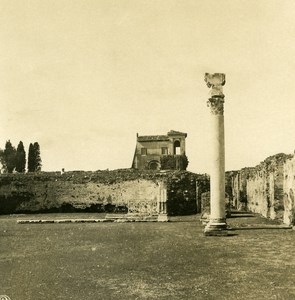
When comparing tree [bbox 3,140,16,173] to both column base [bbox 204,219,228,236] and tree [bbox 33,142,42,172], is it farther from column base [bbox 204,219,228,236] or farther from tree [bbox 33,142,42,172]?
column base [bbox 204,219,228,236]

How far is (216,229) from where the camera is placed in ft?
39.8

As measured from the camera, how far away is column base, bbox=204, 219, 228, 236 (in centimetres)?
1205

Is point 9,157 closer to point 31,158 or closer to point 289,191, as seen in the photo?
point 31,158

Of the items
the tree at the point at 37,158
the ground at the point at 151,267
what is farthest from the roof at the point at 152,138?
the ground at the point at 151,267

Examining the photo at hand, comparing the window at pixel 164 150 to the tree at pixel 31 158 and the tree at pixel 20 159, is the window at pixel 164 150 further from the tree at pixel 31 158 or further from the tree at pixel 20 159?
the tree at pixel 20 159

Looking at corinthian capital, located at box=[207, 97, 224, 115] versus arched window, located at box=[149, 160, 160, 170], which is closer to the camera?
corinthian capital, located at box=[207, 97, 224, 115]

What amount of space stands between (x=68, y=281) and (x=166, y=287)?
1.50m

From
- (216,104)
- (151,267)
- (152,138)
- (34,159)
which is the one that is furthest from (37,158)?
(151,267)

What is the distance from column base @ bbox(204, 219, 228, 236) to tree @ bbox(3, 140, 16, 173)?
41.9 meters

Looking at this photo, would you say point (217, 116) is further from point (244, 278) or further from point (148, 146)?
point (148, 146)

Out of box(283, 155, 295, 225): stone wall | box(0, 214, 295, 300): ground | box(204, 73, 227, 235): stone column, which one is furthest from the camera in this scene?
box(283, 155, 295, 225): stone wall

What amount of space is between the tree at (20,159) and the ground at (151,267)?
39.8 m

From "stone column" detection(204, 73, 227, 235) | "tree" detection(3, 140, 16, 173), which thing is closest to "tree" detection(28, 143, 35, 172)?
"tree" detection(3, 140, 16, 173)

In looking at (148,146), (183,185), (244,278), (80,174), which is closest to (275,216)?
(183,185)
